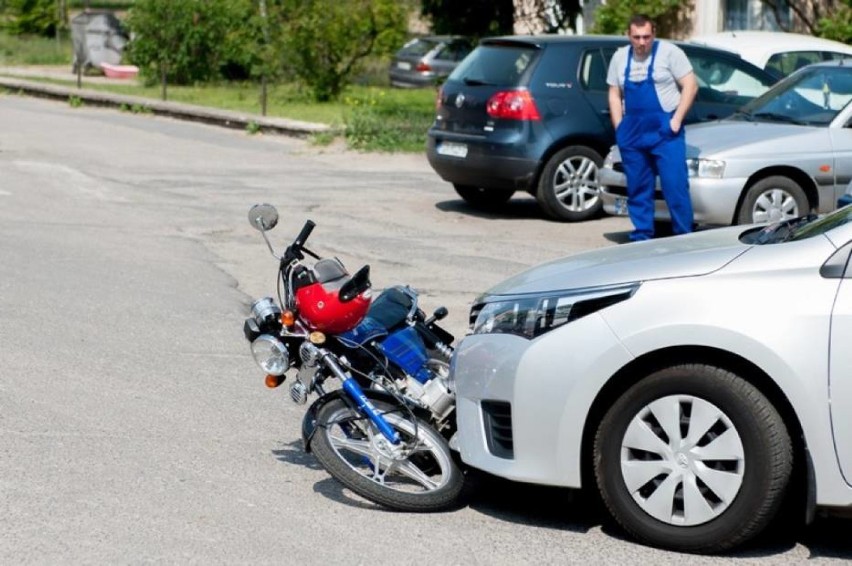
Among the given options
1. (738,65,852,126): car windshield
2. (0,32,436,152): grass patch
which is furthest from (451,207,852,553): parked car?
(0,32,436,152): grass patch

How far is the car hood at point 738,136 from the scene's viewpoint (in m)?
12.3

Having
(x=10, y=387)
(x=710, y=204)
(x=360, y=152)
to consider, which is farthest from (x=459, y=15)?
(x=10, y=387)

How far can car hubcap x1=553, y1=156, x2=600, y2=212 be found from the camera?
47.0ft

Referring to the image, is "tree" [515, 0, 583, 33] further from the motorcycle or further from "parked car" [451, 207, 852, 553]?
"parked car" [451, 207, 852, 553]

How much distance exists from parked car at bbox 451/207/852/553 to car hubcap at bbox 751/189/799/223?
681 cm

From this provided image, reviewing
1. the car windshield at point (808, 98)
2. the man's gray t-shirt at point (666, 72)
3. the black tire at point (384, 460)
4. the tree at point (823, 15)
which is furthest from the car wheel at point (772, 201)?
A: the tree at point (823, 15)

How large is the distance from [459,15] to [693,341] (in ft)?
71.1

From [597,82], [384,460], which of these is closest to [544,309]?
[384,460]

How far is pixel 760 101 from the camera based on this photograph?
13.4 meters

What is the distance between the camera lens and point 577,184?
47.2ft

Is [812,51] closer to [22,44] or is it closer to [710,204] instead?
[710,204]

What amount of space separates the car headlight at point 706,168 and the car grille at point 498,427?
22.8 ft

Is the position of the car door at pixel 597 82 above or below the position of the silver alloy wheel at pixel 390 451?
above

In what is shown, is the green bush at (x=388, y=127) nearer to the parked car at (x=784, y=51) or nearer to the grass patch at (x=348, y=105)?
the grass patch at (x=348, y=105)
